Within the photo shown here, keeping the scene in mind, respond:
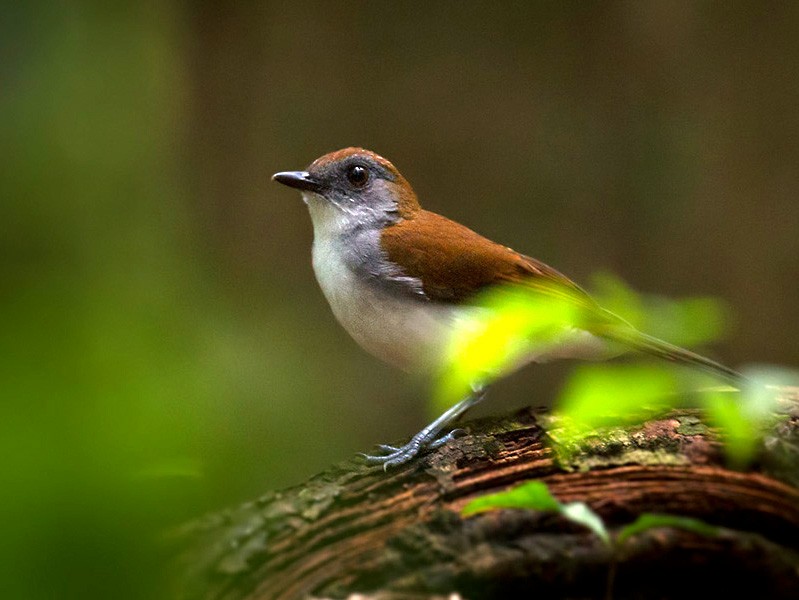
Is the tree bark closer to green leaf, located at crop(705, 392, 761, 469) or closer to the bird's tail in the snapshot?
the bird's tail

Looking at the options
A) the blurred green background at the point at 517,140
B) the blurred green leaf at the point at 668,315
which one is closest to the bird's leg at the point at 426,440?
the blurred green leaf at the point at 668,315

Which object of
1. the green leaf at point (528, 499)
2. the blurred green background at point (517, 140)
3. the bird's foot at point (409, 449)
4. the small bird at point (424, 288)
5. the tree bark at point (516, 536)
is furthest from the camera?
the blurred green background at point (517, 140)

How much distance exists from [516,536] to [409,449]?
56 cm

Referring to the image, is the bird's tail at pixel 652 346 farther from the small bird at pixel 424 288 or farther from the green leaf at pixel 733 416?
the green leaf at pixel 733 416

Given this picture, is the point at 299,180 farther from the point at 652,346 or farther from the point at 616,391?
the point at 616,391

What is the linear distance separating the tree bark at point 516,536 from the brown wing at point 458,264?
0.64 meters

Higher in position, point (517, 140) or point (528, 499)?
point (517, 140)

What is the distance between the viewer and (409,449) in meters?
2.10

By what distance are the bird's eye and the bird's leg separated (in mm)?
758

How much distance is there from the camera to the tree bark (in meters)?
1.47

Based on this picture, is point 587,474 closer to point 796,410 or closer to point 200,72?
point 796,410

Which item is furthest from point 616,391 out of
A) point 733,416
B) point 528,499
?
point 528,499

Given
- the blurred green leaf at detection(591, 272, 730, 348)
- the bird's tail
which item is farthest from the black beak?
the blurred green leaf at detection(591, 272, 730, 348)

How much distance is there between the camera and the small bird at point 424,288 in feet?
7.57
